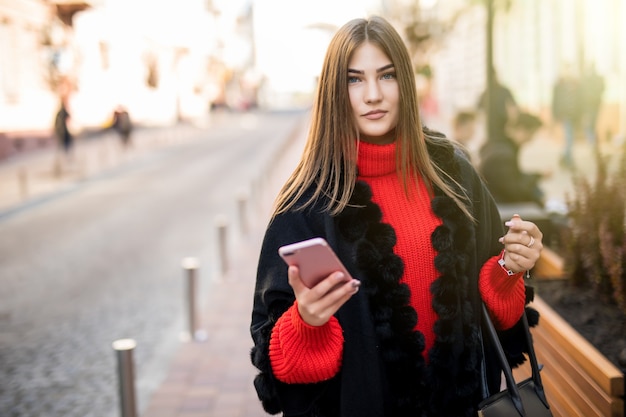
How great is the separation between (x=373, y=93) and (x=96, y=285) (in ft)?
24.1

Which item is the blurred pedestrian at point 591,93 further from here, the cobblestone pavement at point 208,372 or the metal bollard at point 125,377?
the metal bollard at point 125,377

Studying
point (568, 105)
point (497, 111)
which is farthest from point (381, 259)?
point (568, 105)

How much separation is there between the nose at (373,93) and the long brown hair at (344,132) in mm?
67

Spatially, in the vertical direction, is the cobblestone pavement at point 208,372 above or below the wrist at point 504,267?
below

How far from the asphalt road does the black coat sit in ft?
11.3

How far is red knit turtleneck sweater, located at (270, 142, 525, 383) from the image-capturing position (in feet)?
6.48

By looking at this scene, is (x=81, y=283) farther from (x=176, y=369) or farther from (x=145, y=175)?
(x=145, y=175)

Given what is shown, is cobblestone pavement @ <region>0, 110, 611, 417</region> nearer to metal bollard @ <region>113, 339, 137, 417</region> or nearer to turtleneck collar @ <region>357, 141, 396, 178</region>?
metal bollard @ <region>113, 339, 137, 417</region>

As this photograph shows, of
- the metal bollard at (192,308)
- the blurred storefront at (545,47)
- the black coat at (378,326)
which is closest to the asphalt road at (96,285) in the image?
the metal bollard at (192,308)

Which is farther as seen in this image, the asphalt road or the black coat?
the asphalt road

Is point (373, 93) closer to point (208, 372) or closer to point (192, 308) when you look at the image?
point (208, 372)

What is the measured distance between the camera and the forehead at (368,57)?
2141mm

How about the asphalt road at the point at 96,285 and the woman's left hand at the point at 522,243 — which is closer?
the woman's left hand at the point at 522,243

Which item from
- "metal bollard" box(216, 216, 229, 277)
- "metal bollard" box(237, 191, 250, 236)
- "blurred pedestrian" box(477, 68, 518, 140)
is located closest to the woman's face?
"blurred pedestrian" box(477, 68, 518, 140)
